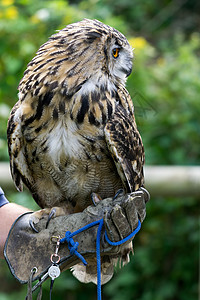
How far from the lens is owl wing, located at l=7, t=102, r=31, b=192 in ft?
8.69

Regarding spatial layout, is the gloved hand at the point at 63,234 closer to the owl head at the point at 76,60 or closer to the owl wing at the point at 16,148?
the owl wing at the point at 16,148

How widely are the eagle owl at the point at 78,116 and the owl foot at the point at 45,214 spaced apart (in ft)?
0.48

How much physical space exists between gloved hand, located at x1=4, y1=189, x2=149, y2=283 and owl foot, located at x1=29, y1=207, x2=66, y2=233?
0.09ft

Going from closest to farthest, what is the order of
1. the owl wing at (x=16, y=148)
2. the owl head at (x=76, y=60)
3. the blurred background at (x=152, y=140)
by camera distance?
the owl head at (x=76, y=60) < the owl wing at (x=16, y=148) < the blurred background at (x=152, y=140)

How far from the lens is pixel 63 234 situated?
8.38 feet

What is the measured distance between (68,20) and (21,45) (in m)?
0.56

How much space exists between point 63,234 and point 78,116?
2.16 feet

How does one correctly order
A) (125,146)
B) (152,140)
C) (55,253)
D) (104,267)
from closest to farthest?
(55,253)
(125,146)
(104,267)
(152,140)

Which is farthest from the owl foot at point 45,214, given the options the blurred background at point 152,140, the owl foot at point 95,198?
the blurred background at point 152,140

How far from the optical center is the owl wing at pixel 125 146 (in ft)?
8.40

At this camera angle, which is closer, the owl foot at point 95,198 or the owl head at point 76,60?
the owl head at point 76,60

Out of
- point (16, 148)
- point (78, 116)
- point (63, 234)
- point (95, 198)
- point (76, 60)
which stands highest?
point (76, 60)

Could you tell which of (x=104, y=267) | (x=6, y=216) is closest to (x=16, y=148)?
(x=6, y=216)

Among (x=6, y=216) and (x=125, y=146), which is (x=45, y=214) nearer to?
(x=6, y=216)
